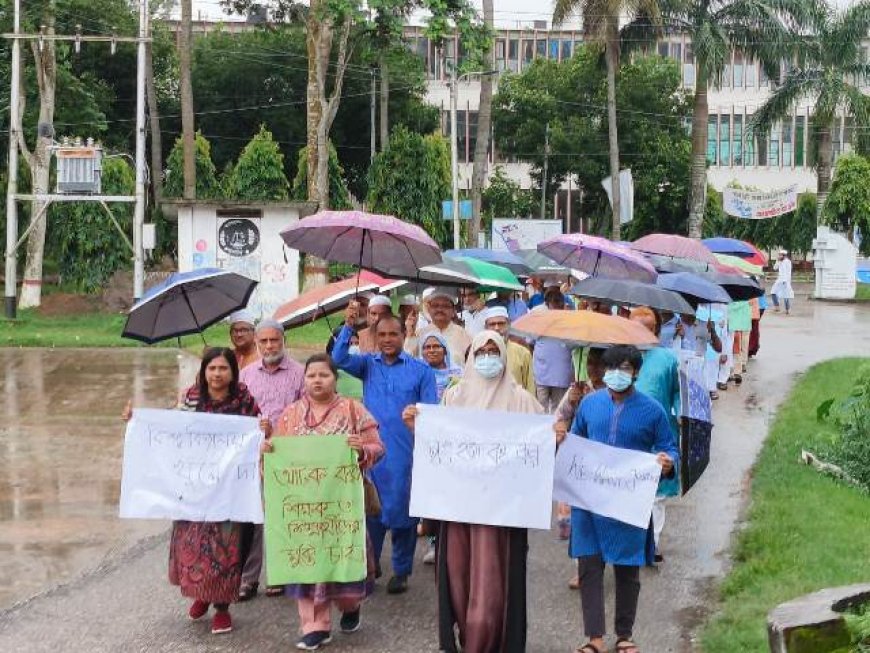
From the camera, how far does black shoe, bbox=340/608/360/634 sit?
705 cm

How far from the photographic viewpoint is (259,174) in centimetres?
4066

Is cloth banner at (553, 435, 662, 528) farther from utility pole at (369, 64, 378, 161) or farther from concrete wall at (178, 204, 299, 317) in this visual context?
utility pole at (369, 64, 378, 161)

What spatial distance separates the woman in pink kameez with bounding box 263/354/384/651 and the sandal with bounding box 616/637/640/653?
1.33 meters

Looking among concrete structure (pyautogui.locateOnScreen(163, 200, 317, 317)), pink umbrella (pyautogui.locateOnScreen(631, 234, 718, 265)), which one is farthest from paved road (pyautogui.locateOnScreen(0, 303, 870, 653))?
concrete structure (pyautogui.locateOnScreen(163, 200, 317, 317))

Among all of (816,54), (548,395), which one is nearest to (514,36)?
(816,54)

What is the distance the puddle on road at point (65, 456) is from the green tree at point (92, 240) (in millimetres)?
10664

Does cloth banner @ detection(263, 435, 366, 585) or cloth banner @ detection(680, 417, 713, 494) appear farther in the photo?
cloth banner @ detection(680, 417, 713, 494)

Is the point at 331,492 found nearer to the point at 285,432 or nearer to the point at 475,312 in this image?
the point at 285,432

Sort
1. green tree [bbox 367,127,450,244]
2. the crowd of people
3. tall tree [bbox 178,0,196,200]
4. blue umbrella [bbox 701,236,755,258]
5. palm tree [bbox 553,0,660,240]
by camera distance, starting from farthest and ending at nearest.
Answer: green tree [bbox 367,127,450,244] → palm tree [bbox 553,0,660,240] → tall tree [bbox 178,0,196,200] → blue umbrella [bbox 701,236,755,258] → the crowd of people

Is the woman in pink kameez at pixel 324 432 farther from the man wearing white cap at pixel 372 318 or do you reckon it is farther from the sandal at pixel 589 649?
the man wearing white cap at pixel 372 318

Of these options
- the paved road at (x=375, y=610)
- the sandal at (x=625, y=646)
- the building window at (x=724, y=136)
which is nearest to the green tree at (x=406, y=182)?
the paved road at (x=375, y=610)

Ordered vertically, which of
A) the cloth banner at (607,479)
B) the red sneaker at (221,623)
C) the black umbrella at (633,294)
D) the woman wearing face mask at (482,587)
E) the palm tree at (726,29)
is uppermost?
the palm tree at (726,29)

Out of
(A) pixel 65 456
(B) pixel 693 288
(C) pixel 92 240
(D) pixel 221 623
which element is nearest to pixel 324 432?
(D) pixel 221 623

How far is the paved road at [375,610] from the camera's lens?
6.92 meters
